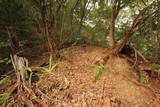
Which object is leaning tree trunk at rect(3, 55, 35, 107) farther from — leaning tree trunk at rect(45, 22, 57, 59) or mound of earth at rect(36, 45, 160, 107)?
leaning tree trunk at rect(45, 22, 57, 59)

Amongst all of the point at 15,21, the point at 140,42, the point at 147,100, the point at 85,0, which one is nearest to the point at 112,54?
the point at 147,100

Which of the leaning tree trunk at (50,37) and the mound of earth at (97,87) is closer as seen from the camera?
the mound of earth at (97,87)

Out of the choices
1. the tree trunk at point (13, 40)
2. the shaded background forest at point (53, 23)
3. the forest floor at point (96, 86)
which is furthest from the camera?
the tree trunk at point (13, 40)

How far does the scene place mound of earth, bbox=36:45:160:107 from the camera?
1901 millimetres

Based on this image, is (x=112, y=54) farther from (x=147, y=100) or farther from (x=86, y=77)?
(x=147, y=100)

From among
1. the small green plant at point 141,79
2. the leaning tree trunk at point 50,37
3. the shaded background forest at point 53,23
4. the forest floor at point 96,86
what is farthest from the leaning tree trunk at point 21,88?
the small green plant at point 141,79

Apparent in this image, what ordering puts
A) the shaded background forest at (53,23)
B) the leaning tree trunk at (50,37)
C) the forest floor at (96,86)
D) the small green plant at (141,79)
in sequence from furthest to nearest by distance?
1. the shaded background forest at (53,23)
2. the leaning tree trunk at (50,37)
3. the small green plant at (141,79)
4. the forest floor at (96,86)

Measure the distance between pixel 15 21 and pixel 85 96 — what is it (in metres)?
2.97

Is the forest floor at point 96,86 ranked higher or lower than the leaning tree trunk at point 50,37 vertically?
lower

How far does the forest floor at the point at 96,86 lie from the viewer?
1900 mm

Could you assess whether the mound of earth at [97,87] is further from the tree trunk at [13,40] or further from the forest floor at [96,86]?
the tree trunk at [13,40]

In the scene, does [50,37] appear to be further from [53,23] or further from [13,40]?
[13,40]

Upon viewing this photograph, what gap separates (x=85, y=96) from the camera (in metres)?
2.00

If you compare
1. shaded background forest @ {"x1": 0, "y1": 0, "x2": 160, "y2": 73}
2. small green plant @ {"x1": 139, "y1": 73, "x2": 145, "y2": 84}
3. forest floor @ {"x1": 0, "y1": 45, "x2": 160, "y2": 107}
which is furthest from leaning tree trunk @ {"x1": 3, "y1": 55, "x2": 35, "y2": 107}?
small green plant @ {"x1": 139, "y1": 73, "x2": 145, "y2": 84}
